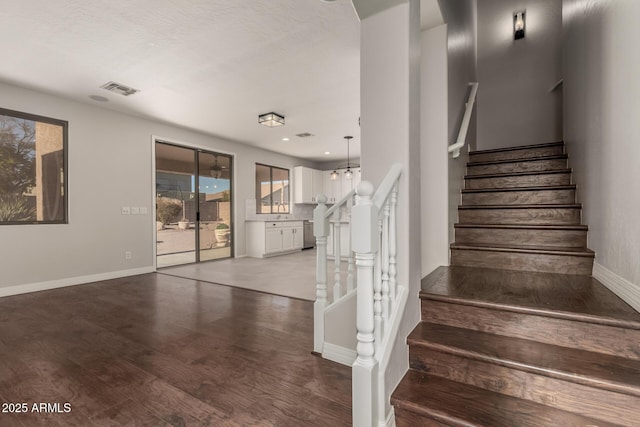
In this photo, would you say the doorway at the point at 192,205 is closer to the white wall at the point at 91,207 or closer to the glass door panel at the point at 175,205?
the glass door panel at the point at 175,205

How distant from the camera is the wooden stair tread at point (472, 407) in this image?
112cm

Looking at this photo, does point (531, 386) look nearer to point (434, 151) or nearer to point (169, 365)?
point (434, 151)

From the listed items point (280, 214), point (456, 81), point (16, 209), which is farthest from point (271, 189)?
point (456, 81)

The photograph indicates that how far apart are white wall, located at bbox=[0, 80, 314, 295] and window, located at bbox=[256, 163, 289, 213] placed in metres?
2.54

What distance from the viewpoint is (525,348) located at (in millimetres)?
1360

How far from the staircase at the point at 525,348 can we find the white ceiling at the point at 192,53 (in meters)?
2.41

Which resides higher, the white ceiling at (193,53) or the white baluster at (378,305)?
the white ceiling at (193,53)

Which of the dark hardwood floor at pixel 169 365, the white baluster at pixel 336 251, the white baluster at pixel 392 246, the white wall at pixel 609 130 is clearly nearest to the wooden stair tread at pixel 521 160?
the white wall at pixel 609 130

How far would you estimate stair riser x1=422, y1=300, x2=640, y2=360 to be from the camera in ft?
4.17

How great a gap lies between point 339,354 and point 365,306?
105cm


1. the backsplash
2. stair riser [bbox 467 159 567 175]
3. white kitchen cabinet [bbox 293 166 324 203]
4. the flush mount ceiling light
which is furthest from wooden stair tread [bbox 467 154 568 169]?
white kitchen cabinet [bbox 293 166 324 203]

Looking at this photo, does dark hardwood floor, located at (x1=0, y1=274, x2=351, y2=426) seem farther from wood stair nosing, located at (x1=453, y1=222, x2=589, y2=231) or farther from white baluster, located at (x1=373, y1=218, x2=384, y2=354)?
wood stair nosing, located at (x1=453, y1=222, x2=589, y2=231)

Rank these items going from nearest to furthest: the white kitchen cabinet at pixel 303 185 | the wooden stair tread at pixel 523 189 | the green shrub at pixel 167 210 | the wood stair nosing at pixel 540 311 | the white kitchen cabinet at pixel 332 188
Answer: the wood stair nosing at pixel 540 311 → the wooden stair tread at pixel 523 189 → the green shrub at pixel 167 210 → the white kitchen cabinet at pixel 303 185 → the white kitchen cabinet at pixel 332 188

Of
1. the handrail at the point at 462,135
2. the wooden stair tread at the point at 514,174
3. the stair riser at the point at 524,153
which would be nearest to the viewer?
the handrail at the point at 462,135
